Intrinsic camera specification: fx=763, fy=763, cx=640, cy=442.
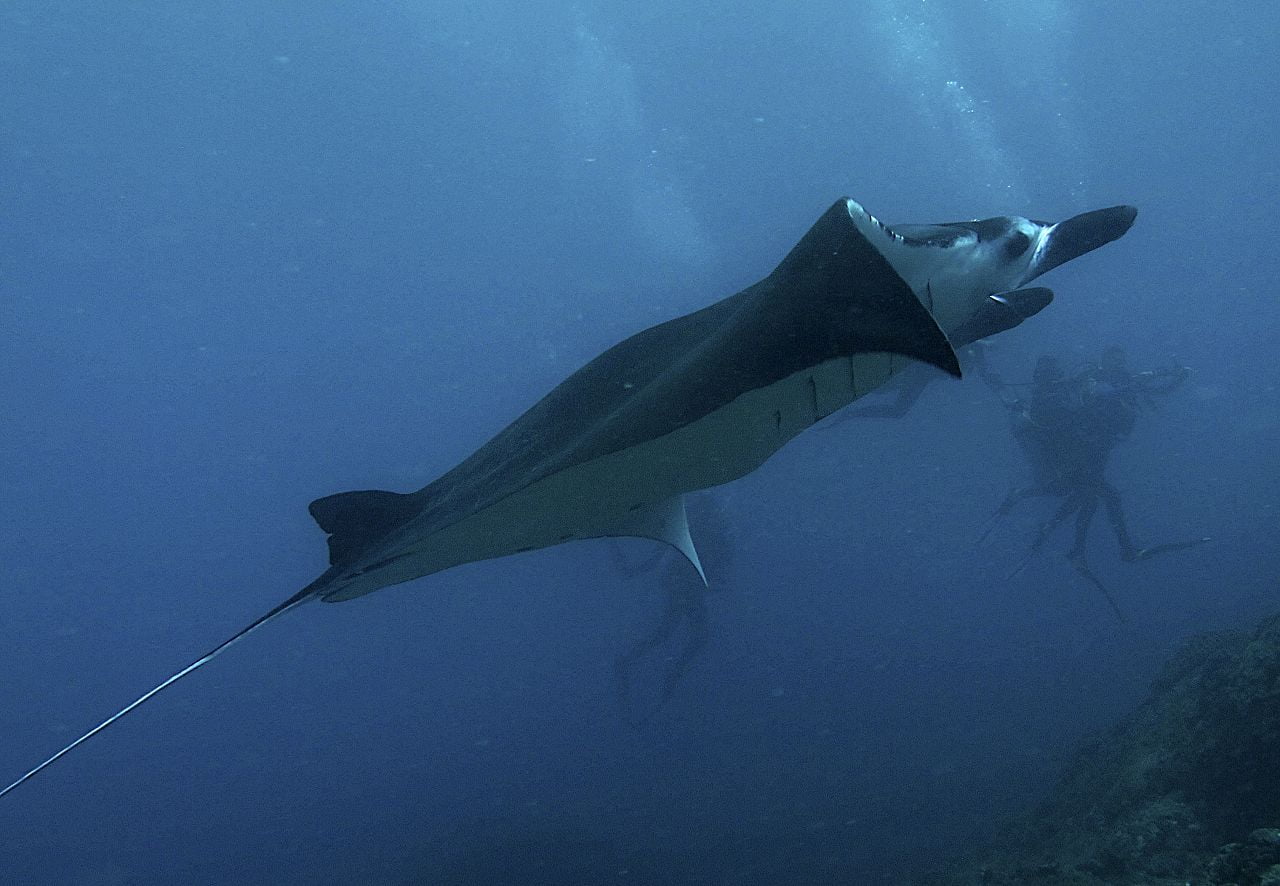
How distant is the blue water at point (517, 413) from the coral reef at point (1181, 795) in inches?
194

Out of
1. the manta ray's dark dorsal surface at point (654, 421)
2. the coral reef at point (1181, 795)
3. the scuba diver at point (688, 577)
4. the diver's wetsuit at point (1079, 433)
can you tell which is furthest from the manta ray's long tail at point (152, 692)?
the diver's wetsuit at point (1079, 433)

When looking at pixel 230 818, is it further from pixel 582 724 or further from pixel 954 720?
pixel 954 720

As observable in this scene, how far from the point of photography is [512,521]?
8.00ft

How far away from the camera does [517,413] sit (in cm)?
6681

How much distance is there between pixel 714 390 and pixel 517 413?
65.9 m

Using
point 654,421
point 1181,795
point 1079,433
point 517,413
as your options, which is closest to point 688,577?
point 1079,433

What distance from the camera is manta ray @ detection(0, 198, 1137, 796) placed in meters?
1.79

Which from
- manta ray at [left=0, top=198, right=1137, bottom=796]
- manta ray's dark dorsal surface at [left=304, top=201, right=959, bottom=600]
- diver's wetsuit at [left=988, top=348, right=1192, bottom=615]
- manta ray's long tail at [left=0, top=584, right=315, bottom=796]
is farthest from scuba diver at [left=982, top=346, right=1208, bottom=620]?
manta ray's long tail at [left=0, top=584, right=315, bottom=796]

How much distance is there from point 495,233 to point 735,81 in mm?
27452

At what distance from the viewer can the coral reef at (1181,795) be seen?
4.25 metres

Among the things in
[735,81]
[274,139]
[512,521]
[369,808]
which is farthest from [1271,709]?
[274,139]

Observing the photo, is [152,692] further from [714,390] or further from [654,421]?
[714,390]

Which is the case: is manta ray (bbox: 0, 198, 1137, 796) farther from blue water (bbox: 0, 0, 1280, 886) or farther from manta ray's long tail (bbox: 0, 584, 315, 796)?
blue water (bbox: 0, 0, 1280, 886)

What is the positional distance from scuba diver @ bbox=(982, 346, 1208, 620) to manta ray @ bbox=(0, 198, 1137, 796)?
911cm
